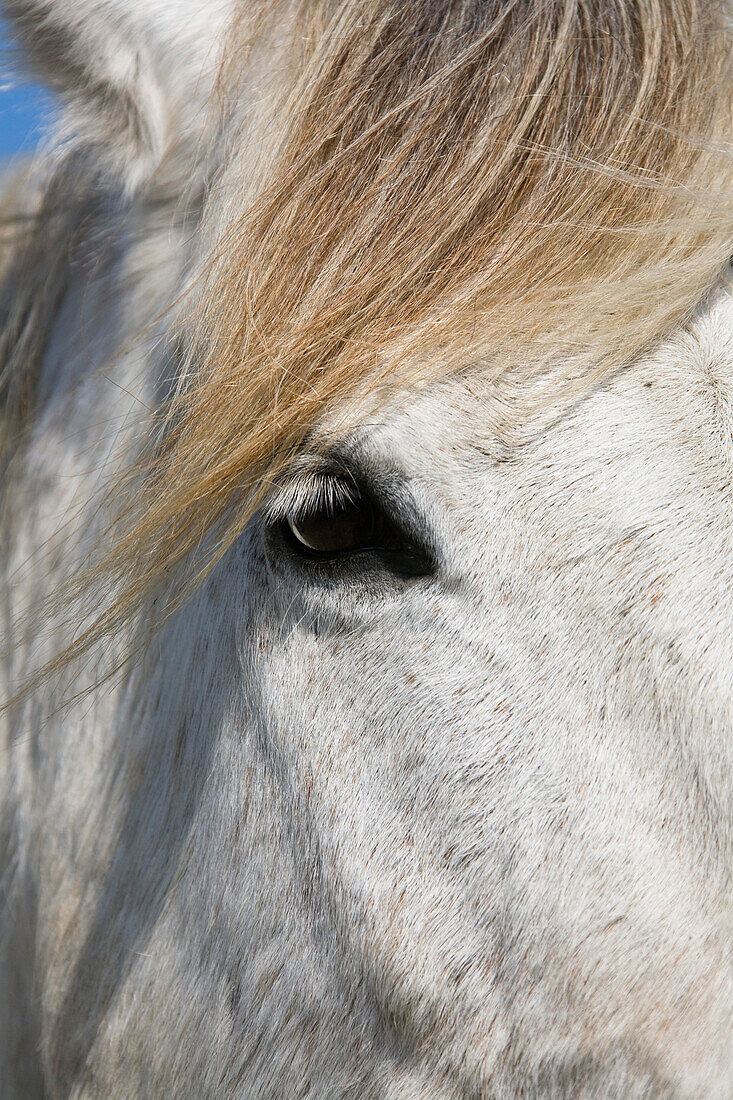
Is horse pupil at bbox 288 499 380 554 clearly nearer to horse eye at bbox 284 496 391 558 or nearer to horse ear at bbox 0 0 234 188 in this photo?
horse eye at bbox 284 496 391 558

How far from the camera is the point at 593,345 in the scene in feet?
2.56

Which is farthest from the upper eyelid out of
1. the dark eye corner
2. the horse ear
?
the horse ear

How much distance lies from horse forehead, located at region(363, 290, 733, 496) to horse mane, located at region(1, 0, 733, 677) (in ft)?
0.07

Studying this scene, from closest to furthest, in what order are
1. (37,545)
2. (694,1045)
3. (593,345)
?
(694,1045) → (593,345) → (37,545)

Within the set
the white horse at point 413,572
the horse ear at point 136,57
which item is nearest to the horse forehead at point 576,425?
the white horse at point 413,572

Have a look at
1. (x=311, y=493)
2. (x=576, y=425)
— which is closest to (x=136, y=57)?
(x=311, y=493)

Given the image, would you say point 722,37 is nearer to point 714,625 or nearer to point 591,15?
point 591,15

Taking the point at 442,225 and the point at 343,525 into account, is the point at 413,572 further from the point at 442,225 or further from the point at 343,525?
the point at 442,225

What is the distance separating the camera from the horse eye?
0.83m

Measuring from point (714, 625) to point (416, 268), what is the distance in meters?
0.41

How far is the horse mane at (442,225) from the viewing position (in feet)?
2.61

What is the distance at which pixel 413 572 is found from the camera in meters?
0.81

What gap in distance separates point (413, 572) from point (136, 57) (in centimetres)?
72

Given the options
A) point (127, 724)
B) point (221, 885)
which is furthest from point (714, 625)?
point (127, 724)
